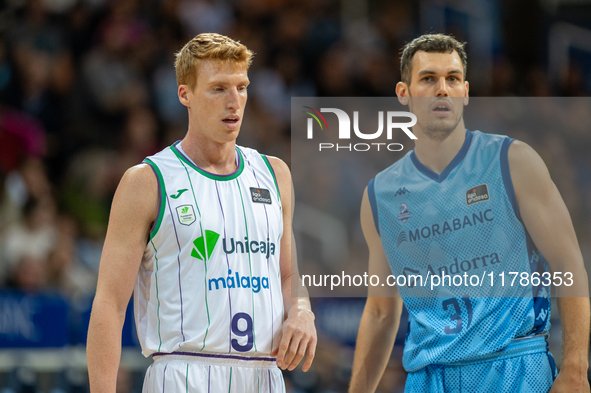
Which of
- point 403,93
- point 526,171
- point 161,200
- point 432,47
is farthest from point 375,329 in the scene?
point 432,47

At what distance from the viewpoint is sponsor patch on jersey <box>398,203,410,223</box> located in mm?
3885

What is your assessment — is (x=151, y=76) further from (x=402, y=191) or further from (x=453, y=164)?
(x=453, y=164)

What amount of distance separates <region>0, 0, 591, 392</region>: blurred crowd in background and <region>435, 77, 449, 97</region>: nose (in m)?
3.16

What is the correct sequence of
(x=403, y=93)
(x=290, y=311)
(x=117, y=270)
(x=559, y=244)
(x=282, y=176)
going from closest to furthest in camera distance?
(x=117, y=270)
(x=559, y=244)
(x=290, y=311)
(x=282, y=176)
(x=403, y=93)

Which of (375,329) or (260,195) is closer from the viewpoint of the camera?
(260,195)

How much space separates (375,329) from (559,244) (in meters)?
1.06

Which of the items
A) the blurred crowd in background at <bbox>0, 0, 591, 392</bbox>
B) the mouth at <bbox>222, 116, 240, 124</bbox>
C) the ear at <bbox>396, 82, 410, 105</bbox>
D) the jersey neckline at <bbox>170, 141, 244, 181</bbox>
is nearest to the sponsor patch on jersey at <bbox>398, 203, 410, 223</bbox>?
the ear at <bbox>396, 82, 410, 105</bbox>

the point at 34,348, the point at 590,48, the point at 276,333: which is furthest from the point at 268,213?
the point at 590,48

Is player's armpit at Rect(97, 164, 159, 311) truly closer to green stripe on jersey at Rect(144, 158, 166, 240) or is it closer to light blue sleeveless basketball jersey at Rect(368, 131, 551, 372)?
green stripe on jersey at Rect(144, 158, 166, 240)

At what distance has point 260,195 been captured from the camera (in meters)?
3.68

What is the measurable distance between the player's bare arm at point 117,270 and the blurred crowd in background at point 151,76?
3.28 meters

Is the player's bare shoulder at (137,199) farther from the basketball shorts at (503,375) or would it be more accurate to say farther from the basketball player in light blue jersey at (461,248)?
the basketball shorts at (503,375)

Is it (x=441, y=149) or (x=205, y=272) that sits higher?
(x=441, y=149)

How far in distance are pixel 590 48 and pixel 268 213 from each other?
8.54 m
